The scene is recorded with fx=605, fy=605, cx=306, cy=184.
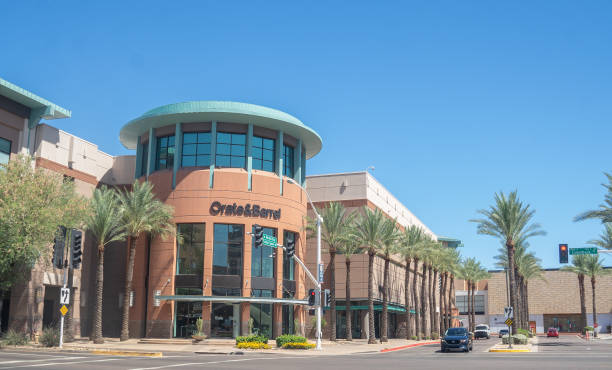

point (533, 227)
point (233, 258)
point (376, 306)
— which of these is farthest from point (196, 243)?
point (533, 227)

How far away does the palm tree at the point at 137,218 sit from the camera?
48219 mm

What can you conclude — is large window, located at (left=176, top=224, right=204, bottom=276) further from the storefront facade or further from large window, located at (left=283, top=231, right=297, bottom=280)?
large window, located at (left=283, top=231, right=297, bottom=280)

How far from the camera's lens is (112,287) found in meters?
56.6

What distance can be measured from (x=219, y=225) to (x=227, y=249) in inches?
84.2

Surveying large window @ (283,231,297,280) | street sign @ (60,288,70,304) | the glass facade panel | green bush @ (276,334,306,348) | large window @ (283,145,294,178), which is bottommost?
green bush @ (276,334,306,348)

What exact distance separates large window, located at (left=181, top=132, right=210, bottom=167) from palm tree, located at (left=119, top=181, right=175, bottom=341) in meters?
4.56

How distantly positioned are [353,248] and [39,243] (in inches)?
1141

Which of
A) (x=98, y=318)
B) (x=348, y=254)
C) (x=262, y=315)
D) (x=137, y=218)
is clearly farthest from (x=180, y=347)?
(x=348, y=254)

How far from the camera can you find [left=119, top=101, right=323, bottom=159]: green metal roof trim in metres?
51.9

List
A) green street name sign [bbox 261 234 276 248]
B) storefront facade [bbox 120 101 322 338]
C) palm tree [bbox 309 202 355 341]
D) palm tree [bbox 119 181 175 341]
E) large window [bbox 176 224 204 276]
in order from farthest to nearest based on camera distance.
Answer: palm tree [bbox 309 202 355 341]
large window [bbox 176 224 204 276]
storefront facade [bbox 120 101 322 338]
palm tree [bbox 119 181 175 341]
green street name sign [bbox 261 234 276 248]

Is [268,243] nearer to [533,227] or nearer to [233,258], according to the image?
[233,258]

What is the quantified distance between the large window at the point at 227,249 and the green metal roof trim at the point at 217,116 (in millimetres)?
9512

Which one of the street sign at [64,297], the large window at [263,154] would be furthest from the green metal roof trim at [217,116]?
the street sign at [64,297]

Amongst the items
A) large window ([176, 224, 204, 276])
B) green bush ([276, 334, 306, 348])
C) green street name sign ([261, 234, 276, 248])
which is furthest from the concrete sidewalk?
green street name sign ([261, 234, 276, 248])
